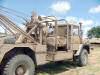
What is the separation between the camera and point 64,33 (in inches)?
529

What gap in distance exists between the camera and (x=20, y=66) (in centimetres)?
988

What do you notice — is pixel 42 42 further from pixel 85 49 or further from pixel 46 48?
pixel 85 49

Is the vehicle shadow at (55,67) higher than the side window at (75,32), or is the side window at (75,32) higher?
the side window at (75,32)

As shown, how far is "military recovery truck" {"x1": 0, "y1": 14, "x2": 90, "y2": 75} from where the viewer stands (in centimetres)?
950

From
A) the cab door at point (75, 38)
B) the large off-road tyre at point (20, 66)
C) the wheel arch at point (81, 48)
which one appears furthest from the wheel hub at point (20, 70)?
the wheel arch at point (81, 48)

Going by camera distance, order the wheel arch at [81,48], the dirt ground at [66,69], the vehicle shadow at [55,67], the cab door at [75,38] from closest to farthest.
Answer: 1. the dirt ground at [66,69]
2. the vehicle shadow at [55,67]
3. the cab door at [75,38]
4. the wheel arch at [81,48]

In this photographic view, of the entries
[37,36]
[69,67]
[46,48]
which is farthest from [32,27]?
[69,67]

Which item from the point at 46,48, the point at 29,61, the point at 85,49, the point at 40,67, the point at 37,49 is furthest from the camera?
the point at 85,49

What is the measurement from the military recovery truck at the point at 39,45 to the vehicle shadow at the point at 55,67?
1.98 feet

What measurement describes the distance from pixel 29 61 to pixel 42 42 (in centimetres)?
205

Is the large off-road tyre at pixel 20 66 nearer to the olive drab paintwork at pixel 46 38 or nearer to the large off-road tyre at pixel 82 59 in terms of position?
the olive drab paintwork at pixel 46 38

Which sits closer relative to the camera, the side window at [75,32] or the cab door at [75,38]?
the cab door at [75,38]

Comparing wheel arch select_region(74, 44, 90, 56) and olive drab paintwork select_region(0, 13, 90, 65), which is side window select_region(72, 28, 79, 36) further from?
wheel arch select_region(74, 44, 90, 56)

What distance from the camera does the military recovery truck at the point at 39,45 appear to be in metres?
9.50
